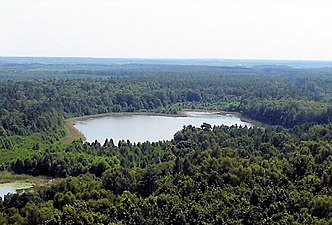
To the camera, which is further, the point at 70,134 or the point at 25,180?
the point at 70,134

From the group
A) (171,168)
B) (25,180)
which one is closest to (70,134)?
(25,180)

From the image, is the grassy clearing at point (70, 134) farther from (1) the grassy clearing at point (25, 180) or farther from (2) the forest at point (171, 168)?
(1) the grassy clearing at point (25, 180)

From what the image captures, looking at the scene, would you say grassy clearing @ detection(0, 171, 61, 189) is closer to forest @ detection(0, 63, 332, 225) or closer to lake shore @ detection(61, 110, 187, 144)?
forest @ detection(0, 63, 332, 225)

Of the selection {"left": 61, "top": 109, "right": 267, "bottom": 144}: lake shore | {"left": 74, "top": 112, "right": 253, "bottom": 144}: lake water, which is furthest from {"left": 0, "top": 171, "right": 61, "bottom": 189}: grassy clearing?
{"left": 74, "top": 112, "right": 253, "bottom": 144}: lake water

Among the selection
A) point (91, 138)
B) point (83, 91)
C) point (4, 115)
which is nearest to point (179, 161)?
point (91, 138)

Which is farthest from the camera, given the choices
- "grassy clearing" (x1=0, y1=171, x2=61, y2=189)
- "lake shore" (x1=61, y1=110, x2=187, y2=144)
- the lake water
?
the lake water

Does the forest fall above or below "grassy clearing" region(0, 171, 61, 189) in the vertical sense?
above

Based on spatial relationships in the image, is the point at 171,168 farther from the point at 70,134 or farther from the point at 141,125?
the point at 141,125

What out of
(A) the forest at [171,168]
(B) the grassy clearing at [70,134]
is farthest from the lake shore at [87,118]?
(A) the forest at [171,168]
